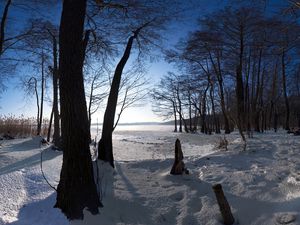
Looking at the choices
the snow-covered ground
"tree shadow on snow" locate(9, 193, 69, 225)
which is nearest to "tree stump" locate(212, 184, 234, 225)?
the snow-covered ground

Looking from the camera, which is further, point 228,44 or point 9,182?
point 228,44

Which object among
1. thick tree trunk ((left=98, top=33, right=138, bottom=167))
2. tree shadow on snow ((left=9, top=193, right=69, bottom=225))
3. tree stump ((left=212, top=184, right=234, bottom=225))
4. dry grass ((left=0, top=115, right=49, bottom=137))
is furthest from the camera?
dry grass ((left=0, top=115, right=49, bottom=137))

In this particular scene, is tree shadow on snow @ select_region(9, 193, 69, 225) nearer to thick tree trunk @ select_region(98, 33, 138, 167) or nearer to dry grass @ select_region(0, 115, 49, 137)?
thick tree trunk @ select_region(98, 33, 138, 167)

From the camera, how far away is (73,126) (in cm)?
428

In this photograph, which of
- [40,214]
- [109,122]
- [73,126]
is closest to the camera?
[40,214]

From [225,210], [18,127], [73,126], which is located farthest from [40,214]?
[18,127]

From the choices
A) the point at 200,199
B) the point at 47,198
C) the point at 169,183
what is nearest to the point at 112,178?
the point at 169,183

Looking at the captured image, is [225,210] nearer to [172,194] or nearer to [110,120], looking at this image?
[172,194]

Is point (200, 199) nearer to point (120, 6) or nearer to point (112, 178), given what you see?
point (112, 178)

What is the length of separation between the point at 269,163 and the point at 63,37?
564cm

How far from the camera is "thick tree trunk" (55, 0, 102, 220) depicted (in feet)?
14.0

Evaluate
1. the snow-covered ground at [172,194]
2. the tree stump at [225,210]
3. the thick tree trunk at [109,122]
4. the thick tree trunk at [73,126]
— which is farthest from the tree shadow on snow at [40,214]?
the thick tree trunk at [109,122]

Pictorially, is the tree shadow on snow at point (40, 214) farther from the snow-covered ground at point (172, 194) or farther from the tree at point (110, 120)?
the tree at point (110, 120)

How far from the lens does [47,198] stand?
15.4 feet
